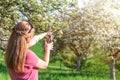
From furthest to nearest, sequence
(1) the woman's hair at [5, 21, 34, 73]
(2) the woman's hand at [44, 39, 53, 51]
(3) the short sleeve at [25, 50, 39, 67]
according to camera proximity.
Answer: (2) the woman's hand at [44, 39, 53, 51], (3) the short sleeve at [25, 50, 39, 67], (1) the woman's hair at [5, 21, 34, 73]

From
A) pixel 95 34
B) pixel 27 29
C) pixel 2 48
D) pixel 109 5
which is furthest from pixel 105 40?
pixel 27 29

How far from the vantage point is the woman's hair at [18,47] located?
4.28 m

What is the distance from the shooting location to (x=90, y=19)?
2738 centimetres

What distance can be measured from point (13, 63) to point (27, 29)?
418mm

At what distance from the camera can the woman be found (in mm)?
4289

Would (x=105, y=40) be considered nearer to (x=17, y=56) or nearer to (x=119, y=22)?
(x=119, y=22)

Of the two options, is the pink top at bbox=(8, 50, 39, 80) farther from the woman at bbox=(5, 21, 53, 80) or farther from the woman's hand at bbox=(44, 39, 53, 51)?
the woman's hand at bbox=(44, 39, 53, 51)

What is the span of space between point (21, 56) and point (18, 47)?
104 mm

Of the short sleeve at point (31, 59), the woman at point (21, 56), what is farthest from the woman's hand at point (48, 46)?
the short sleeve at point (31, 59)

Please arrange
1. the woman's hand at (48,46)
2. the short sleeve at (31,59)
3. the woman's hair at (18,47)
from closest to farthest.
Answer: the woman's hair at (18,47)
the short sleeve at (31,59)
the woman's hand at (48,46)

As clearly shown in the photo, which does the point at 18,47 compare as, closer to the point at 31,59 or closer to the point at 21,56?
the point at 21,56

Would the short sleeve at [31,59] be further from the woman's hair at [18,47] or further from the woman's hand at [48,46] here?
the woman's hand at [48,46]

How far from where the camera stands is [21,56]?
14.1 feet

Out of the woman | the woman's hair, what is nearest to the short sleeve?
the woman
